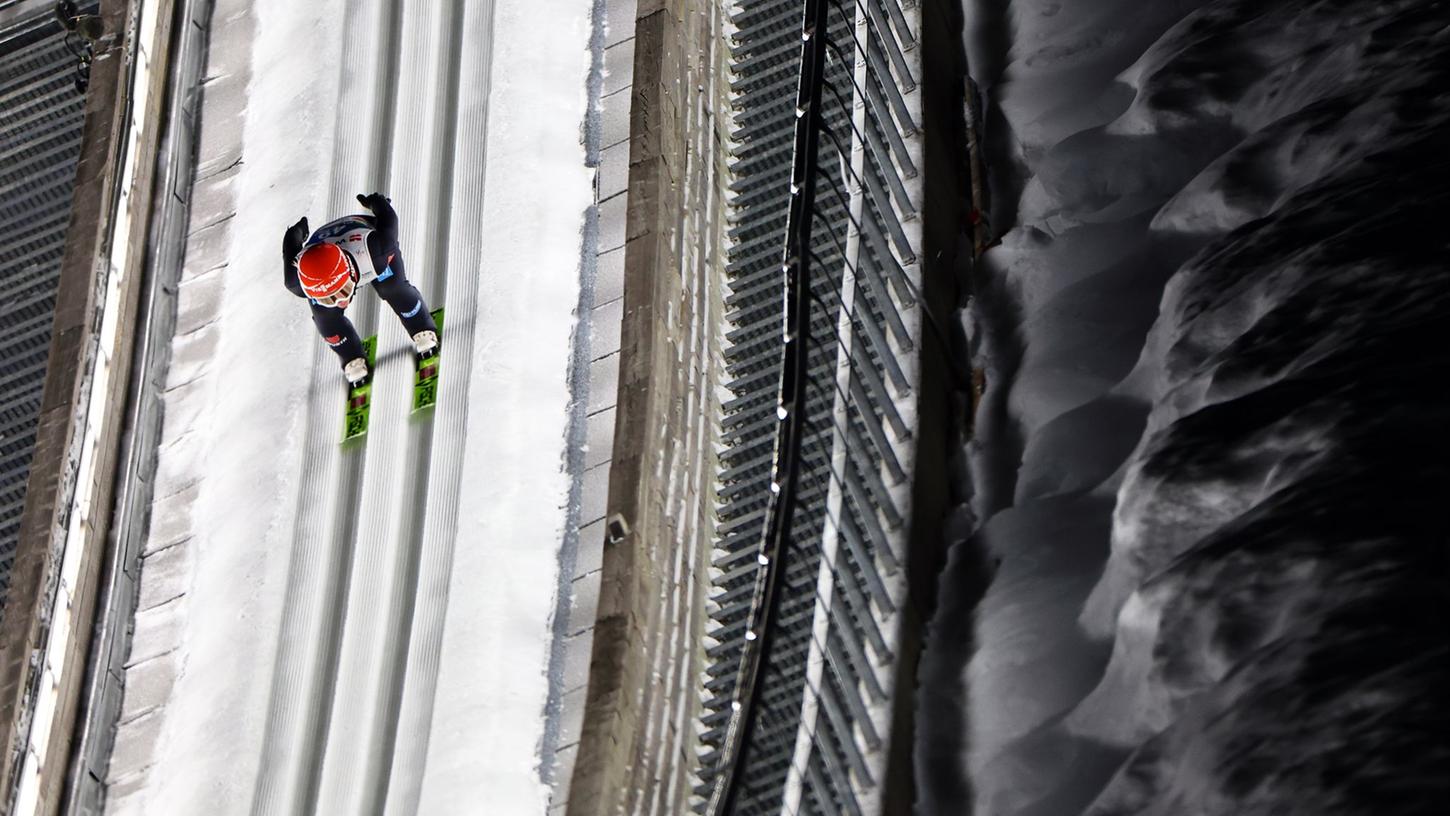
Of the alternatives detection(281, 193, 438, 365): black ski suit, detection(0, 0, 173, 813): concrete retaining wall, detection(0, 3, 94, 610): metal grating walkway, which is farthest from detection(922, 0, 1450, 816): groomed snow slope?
detection(0, 3, 94, 610): metal grating walkway

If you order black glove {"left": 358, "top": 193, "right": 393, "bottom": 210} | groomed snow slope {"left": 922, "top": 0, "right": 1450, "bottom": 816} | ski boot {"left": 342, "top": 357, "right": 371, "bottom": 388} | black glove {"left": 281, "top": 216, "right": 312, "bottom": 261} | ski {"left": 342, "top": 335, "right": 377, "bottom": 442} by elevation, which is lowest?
groomed snow slope {"left": 922, "top": 0, "right": 1450, "bottom": 816}

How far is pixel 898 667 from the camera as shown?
9141 millimetres

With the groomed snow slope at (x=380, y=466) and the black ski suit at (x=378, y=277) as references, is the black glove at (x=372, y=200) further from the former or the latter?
the groomed snow slope at (x=380, y=466)

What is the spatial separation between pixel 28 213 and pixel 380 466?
441 cm

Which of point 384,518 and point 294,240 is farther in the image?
point 384,518

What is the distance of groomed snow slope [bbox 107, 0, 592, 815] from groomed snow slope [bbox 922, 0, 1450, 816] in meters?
2.77

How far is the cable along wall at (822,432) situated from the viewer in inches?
331

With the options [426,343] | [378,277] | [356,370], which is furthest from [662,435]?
[356,370]

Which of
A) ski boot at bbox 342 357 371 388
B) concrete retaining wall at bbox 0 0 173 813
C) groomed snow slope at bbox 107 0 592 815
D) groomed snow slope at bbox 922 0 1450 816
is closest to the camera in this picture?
groomed snow slope at bbox 922 0 1450 816

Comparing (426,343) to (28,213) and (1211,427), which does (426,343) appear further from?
(1211,427)

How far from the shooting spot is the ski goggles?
38.4 feet

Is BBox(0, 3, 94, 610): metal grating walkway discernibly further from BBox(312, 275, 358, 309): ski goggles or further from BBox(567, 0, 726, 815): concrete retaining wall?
BBox(567, 0, 726, 815): concrete retaining wall

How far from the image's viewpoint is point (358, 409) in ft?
41.8

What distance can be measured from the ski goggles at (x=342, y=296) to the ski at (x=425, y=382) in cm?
90
